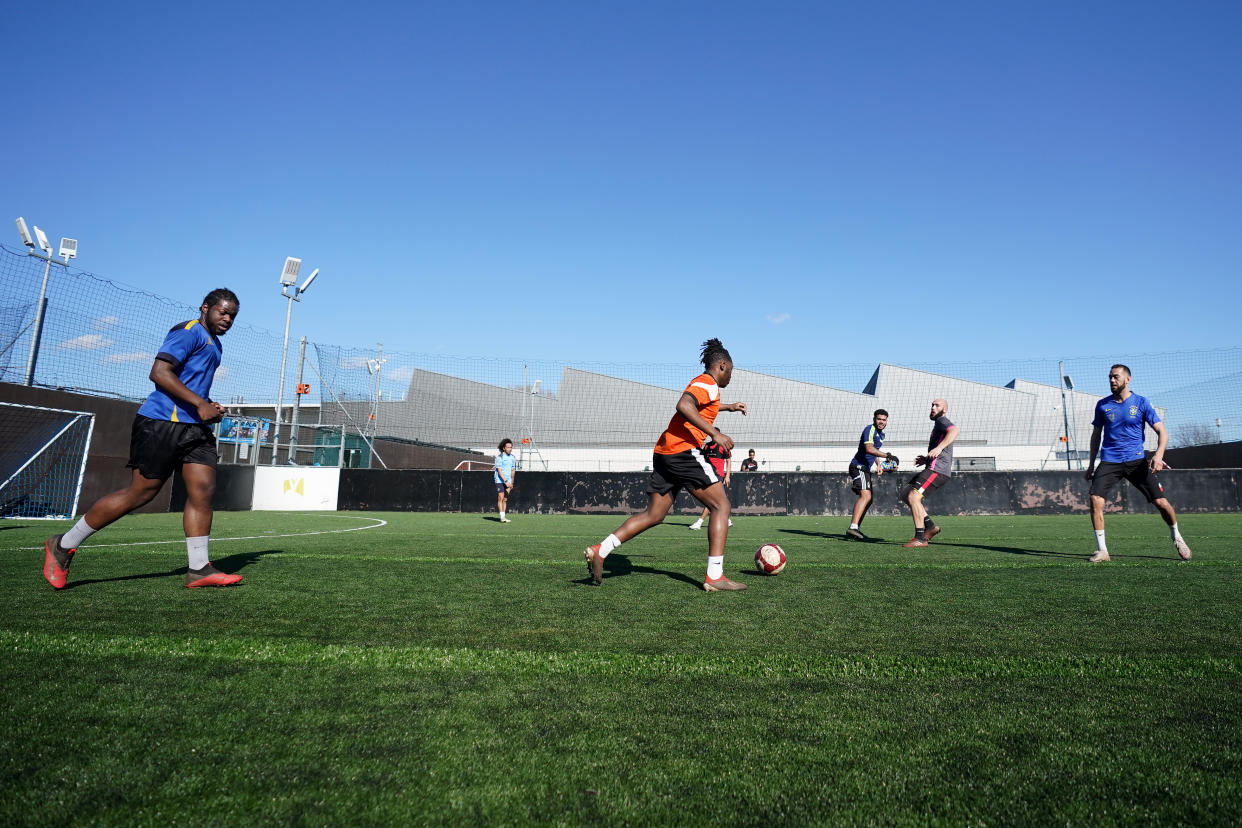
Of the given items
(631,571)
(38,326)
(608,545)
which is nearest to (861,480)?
(631,571)

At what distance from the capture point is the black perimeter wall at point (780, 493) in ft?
58.5

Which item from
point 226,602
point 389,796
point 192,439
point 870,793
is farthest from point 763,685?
point 192,439

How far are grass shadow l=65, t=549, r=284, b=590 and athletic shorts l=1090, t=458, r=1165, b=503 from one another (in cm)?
808

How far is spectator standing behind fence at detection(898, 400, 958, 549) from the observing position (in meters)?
9.09

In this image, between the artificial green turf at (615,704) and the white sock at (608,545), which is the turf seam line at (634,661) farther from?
the white sock at (608,545)

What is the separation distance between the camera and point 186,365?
4.90m

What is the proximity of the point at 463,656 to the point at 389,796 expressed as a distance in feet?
4.22

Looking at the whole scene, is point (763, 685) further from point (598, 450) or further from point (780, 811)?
point (598, 450)

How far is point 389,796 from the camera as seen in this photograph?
162 cm

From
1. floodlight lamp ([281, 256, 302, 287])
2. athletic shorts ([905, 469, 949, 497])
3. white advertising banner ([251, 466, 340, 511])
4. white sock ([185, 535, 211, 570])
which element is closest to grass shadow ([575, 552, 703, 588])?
white sock ([185, 535, 211, 570])

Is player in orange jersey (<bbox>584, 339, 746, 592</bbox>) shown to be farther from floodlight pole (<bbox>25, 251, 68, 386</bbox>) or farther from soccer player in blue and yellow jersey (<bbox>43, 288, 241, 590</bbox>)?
floodlight pole (<bbox>25, 251, 68, 386</bbox>)

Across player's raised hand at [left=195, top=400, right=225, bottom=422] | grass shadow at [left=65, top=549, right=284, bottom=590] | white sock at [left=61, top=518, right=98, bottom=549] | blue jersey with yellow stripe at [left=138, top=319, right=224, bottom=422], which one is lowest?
grass shadow at [left=65, top=549, right=284, bottom=590]

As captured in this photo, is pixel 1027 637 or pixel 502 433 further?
pixel 502 433

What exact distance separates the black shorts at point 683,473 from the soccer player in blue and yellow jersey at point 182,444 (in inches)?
117
